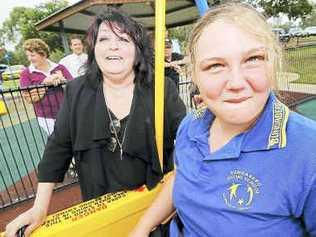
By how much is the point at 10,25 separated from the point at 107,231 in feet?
235

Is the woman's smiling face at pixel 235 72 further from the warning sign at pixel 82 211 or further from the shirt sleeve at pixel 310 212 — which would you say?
the warning sign at pixel 82 211

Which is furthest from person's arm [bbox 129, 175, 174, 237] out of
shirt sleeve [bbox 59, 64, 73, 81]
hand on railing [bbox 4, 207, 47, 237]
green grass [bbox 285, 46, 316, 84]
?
green grass [bbox 285, 46, 316, 84]

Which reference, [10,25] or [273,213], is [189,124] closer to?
[273,213]

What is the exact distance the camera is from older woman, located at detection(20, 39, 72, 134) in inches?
184

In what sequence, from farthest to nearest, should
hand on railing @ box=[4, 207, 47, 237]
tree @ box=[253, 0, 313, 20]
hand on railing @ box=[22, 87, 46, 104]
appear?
tree @ box=[253, 0, 313, 20]
hand on railing @ box=[22, 87, 46, 104]
hand on railing @ box=[4, 207, 47, 237]

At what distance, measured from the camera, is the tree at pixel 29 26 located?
1751 inches

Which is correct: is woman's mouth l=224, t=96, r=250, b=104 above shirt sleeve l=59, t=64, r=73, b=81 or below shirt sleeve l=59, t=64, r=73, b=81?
above

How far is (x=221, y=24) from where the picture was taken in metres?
0.98

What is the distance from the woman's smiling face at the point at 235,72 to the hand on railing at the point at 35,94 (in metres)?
3.96

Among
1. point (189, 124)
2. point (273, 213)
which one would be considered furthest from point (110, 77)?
point (273, 213)

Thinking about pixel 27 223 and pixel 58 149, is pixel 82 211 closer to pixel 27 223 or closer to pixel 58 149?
pixel 27 223

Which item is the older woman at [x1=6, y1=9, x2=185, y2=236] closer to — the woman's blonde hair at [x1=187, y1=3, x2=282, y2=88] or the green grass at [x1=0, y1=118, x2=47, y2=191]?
the woman's blonde hair at [x1=187, y1=3, x2=282, y2=88]

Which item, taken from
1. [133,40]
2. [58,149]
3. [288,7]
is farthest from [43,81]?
[288,7]

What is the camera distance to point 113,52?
151cm
